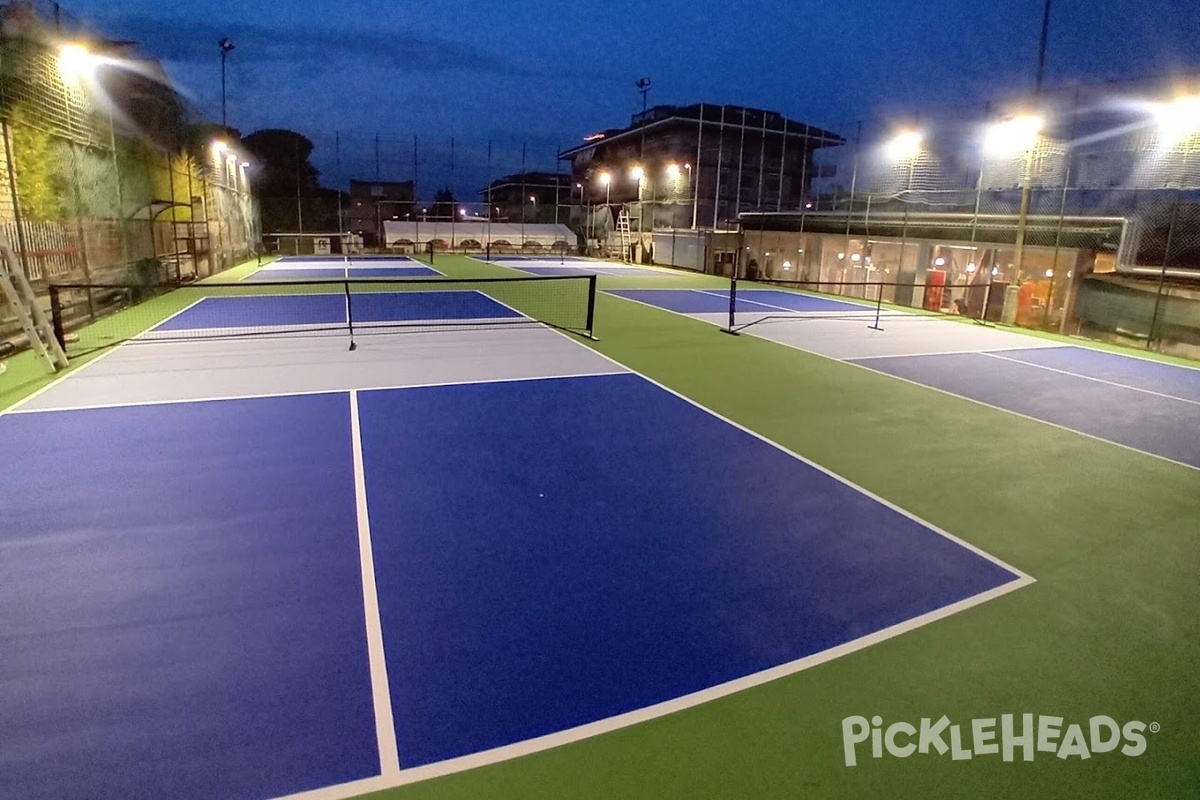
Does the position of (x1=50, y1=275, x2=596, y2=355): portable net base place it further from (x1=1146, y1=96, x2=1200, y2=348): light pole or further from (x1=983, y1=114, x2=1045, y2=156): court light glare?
(x1=1146, y1=96, x2=1200, y2=348): light pole

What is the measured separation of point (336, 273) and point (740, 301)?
52.5ft

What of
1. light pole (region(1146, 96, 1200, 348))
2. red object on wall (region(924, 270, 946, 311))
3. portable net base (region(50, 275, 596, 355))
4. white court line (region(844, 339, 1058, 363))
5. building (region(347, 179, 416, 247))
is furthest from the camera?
building (region(347, 179, 416, 247))

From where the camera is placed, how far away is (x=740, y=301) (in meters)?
21.4

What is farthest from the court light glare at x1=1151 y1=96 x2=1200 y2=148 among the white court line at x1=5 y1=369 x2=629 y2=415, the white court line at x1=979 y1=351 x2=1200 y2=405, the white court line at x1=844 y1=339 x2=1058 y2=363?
the white court line at x1=5 y1=369 x2=629 y2=415

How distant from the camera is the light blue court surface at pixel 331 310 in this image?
15.3 metres

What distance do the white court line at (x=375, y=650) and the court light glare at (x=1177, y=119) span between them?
19.8m

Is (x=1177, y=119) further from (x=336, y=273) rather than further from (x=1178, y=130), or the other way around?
(x=336, y=273)

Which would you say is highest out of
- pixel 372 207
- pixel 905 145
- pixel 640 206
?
pixel 905 145

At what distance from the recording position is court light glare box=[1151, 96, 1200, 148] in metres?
16.6

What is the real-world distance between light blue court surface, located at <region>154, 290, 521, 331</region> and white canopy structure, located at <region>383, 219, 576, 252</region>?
26.2 meters

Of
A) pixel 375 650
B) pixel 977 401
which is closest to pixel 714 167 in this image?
pixel 977 401

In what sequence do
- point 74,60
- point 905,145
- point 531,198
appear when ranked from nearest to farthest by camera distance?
point 74,60, point 905,145, point 531,198

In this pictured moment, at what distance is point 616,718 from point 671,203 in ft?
136

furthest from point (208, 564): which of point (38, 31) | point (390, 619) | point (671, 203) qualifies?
point (671, 203)
